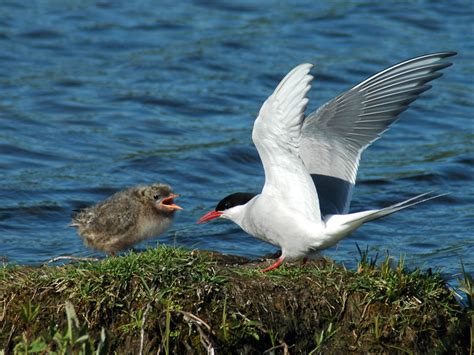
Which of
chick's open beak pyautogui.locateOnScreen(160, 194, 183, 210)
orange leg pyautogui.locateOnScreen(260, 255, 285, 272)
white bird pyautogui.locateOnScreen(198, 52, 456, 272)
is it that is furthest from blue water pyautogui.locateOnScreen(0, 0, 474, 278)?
orange leg pyautogui.locateOnScreen(260, 255, 285, 272)

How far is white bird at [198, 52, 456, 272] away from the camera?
21.6 ft

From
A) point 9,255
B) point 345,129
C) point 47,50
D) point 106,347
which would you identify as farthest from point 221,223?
point 47,50

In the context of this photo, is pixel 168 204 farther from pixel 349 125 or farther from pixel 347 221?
pixel 347 221

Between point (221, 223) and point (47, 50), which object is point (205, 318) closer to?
point (221, 223)

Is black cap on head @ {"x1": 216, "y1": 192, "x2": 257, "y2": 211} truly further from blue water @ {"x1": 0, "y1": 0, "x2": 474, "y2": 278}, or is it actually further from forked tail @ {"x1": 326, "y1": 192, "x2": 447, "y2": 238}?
forked tail @ {"x1": 326, "y1": 192, "x2": 447, "y2": 238}

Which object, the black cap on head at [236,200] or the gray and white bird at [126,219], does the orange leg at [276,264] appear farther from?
the gray and white bird at [126,219]

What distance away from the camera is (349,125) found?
773 cm

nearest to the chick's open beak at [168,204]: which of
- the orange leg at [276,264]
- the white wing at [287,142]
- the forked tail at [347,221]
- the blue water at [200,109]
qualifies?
the blue water at [200,109]

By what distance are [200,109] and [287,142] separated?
7.33 meters

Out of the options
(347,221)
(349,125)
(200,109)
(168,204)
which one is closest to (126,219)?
(168,204)

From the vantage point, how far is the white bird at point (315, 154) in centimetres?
657

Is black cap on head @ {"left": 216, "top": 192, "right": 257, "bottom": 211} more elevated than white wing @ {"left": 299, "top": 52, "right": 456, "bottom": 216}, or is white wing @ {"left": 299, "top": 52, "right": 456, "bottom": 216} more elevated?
white wing @ {"left": 299, "top": 52, "right": 456, "bottom": 216}

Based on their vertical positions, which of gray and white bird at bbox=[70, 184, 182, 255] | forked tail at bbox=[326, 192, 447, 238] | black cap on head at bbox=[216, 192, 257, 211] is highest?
forked tail at bbox=[326, 192, 447, 238]

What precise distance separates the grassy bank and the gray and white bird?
153cm
